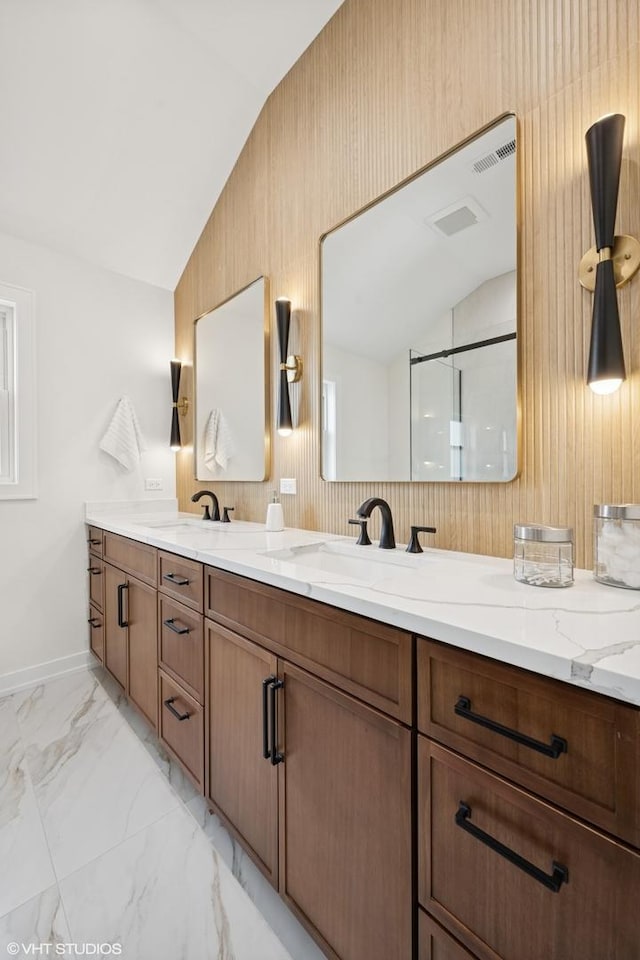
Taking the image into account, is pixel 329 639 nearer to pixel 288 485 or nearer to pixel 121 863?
pixel 121 863

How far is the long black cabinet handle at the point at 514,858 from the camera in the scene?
60 cm

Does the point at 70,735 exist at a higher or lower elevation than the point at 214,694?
lower

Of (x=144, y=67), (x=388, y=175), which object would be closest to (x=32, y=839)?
(x=388, y=175)

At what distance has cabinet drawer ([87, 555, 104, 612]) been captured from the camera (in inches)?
92.1

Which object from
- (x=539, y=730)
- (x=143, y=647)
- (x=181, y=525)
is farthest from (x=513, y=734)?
(x=181, y=525)

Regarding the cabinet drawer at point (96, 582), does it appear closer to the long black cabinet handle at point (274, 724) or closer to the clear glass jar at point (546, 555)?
the long black cabinet handle at point (274, 724)

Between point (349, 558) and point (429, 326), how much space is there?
86 centimetres

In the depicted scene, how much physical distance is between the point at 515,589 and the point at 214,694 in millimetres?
952

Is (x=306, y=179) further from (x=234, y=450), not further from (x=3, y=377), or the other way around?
(x=3, y=377)

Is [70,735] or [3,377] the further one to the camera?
[3,377]

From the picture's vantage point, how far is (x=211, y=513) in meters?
2.39

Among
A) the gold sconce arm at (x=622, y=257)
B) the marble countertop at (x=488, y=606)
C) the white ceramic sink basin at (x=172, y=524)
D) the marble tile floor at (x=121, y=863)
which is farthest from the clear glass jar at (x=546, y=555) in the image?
the white ceramic sink basin at (x=172, y=524)

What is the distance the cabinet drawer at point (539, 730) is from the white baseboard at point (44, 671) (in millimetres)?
2427

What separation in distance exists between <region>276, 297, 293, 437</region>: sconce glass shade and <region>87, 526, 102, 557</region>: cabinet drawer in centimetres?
120
